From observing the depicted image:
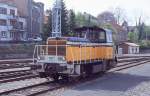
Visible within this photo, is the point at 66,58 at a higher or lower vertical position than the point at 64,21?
lower

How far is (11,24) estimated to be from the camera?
276 ft

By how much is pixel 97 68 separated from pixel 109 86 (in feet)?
12.8

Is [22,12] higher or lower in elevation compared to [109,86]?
higher

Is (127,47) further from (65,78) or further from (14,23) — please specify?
(65,78)

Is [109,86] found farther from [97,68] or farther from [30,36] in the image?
[30,36]

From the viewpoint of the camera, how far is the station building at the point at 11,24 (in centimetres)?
7962

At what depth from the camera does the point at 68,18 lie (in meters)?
70.0

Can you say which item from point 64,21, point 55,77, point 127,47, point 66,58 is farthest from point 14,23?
point 66,58

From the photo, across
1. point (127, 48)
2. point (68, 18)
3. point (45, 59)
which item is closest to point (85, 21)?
point (127, 48)

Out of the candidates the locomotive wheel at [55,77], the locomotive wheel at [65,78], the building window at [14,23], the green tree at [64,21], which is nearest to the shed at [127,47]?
the building window at [14,23]

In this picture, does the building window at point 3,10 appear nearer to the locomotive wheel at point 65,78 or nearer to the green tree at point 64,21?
the green tree at point 64,21

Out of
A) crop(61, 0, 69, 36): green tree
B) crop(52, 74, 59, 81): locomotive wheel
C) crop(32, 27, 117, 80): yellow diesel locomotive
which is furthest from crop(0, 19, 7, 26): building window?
crop(52, 74, 59, 81): locomotive wheel

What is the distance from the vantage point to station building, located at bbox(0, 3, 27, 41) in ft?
261

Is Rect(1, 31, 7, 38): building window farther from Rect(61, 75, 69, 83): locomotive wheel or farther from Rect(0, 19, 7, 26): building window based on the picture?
Rect(61, 75, 69, 83): locomotive wheel
